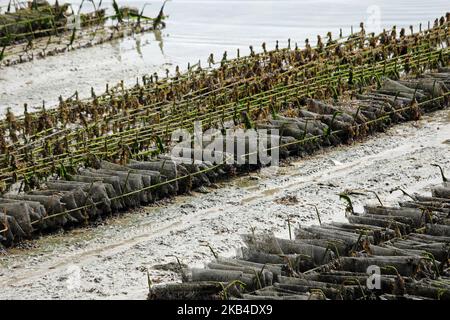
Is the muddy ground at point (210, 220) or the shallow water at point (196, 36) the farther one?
the shallow water at point (196, 36)

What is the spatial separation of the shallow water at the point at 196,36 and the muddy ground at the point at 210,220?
13.2 ft

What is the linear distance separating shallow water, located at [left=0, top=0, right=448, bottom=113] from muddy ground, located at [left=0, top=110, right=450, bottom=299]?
4.01 meters

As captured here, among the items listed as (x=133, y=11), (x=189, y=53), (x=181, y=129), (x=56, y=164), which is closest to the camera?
(x=56, y=164)

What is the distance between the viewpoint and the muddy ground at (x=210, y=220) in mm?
8859

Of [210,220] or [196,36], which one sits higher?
[196,36]

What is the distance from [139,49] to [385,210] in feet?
26.1

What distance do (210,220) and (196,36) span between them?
311 inches

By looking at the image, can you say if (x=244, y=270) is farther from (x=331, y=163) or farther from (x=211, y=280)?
(x=331, y=163)

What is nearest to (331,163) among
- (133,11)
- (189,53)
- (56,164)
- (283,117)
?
(283,117)

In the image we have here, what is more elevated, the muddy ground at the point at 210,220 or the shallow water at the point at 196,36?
the shallow water at the point at 196,36

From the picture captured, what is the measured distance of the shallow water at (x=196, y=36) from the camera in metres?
14.8

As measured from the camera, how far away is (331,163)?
11.5m

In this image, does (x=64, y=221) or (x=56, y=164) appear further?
(x=56, y=164)

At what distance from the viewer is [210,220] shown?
10.0 m
